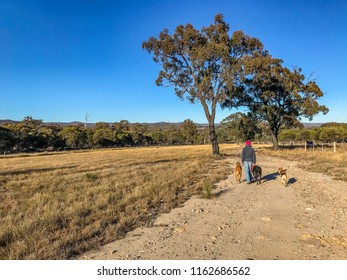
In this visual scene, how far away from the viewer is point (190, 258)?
4711 millimetres

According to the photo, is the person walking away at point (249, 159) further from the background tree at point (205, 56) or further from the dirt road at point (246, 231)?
the background tree at point (205, 56)

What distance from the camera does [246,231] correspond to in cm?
600

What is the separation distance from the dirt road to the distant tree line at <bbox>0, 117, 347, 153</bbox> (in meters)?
32.5

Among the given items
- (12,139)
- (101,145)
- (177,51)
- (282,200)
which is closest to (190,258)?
(282,200)

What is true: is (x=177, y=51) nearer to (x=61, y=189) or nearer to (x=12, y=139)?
(x=61, y=189)

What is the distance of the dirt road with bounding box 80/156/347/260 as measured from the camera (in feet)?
16.0

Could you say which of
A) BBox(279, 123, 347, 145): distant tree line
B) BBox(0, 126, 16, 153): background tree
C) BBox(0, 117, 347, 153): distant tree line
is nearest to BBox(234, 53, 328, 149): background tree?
BBox(0, 117, 347, 153): distant tree line

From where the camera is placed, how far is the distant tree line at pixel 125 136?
75.8 m

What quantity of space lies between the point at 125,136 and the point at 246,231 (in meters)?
114

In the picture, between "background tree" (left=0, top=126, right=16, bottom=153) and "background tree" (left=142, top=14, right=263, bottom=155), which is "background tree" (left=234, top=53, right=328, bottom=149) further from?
"background tree" (left=0, top=126, right=16, bottom=153)

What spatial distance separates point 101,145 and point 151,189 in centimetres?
9951

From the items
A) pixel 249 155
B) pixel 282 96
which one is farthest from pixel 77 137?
pixel 249 155

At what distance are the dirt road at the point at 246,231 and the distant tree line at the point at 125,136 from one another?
3252 centimetres

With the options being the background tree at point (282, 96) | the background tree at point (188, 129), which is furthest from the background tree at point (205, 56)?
the background tree at point (188, 129)
